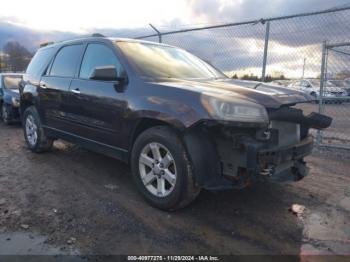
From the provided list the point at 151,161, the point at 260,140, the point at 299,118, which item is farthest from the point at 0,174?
the point at 299,118

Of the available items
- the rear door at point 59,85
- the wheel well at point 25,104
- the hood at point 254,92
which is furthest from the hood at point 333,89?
the wheel well at point 25,104

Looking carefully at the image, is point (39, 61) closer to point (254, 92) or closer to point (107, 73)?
point (107, 73)

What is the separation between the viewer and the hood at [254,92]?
3428 mm

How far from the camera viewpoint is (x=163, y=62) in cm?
452

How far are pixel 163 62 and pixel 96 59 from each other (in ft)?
3.08

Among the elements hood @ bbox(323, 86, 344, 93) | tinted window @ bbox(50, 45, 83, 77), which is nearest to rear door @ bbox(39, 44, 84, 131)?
tinted window @ bbox(50, 45, 83, 77)

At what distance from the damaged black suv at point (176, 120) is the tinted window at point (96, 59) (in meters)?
0.01

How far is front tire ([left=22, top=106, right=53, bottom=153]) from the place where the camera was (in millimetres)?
6059

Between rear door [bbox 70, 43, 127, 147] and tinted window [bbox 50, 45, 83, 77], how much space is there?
0.23m

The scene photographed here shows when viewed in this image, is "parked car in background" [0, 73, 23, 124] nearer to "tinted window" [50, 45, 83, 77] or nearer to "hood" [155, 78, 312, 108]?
"tinted window" [50, 45, 83, 77]

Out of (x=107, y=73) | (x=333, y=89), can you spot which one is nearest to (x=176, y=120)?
(x=107, y=73)

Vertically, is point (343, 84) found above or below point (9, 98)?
above

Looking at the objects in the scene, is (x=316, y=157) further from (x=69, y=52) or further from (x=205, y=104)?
(x=69, y=52)

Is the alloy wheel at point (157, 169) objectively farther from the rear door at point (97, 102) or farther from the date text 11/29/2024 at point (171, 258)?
the date text 11/29/2024 at point (171, 258)
